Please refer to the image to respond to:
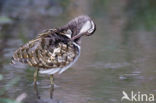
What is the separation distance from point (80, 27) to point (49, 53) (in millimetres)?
751

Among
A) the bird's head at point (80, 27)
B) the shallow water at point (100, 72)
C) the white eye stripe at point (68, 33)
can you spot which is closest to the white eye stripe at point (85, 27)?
the bird's head at point (80, 27)

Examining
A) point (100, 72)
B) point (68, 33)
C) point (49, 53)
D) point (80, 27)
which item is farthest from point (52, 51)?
point (100, 72)

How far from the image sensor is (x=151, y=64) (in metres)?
9.27

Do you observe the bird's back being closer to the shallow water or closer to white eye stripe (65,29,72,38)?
white eye stripe (65,29,72,38)

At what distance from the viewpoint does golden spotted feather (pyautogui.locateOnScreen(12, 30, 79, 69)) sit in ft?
22.7

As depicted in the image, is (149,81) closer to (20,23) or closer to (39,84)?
(39,84)

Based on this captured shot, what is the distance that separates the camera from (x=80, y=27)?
24.1 ft

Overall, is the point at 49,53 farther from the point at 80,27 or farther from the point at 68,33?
Answer: the point at 80,27

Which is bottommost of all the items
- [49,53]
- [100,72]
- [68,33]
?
[100,72]

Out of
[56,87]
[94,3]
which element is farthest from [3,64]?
[94,3]

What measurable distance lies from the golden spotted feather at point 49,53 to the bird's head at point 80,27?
22 centimetres

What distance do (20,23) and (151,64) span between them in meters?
7.53

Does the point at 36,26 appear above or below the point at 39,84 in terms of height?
above

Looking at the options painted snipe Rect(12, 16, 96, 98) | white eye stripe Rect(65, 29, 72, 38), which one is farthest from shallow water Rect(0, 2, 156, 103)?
white eye stripe Rect(65, 29, 72, 38)
